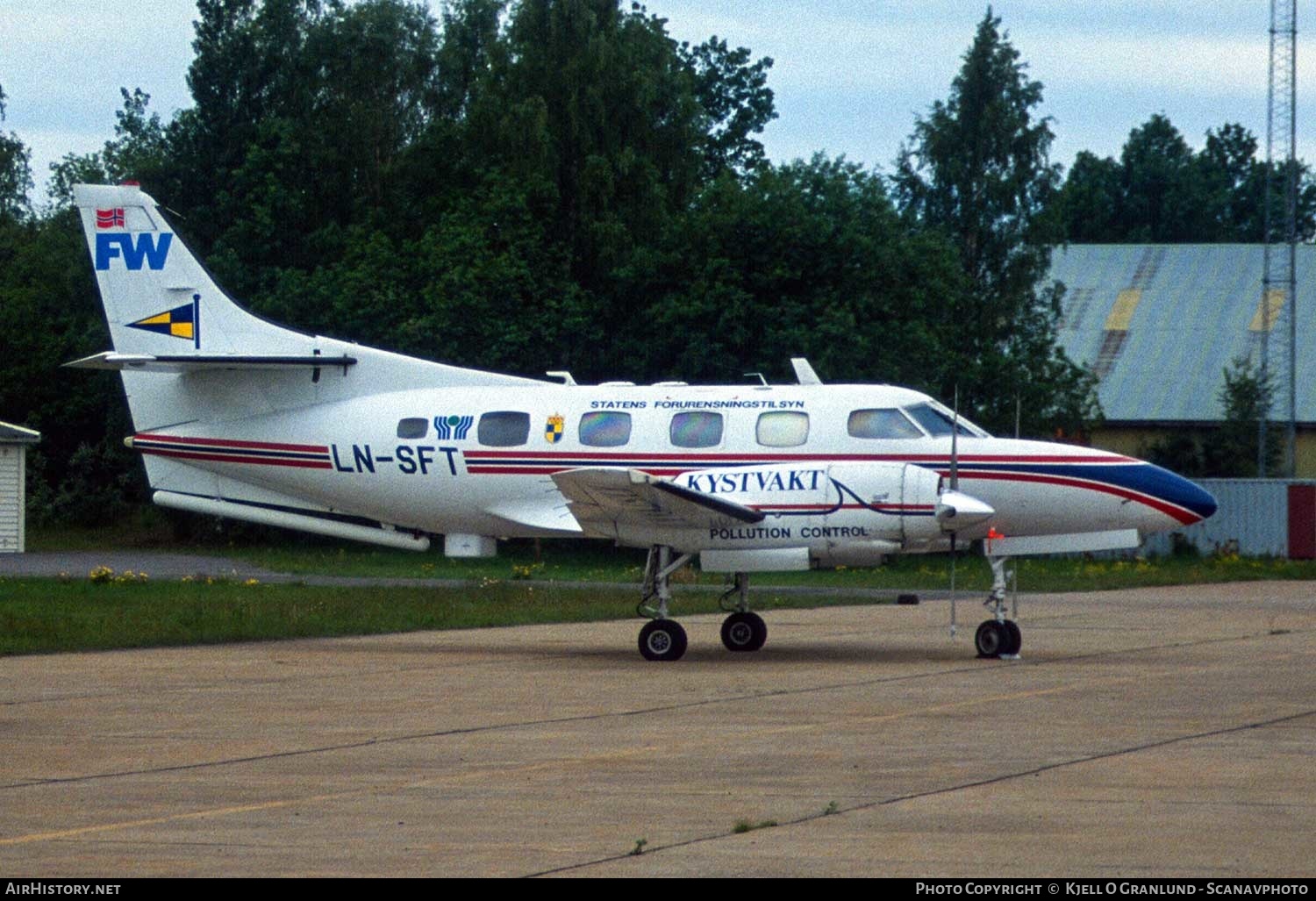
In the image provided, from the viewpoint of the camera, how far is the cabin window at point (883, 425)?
19.7 metres

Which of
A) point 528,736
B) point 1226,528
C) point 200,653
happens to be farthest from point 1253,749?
point 1226,528

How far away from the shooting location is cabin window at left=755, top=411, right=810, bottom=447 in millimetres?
19953

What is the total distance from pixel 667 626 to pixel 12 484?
3087 cm

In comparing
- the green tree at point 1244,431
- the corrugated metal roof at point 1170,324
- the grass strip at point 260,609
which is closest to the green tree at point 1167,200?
the corrugated metal roof at point 1170,324

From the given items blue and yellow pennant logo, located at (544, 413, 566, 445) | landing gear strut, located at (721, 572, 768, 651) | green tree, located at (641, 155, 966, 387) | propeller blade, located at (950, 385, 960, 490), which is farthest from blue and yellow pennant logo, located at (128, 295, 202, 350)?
green tree, located at (641, 155, 966, 387)

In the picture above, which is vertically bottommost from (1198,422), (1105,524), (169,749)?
(169,749)

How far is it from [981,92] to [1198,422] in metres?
13.0

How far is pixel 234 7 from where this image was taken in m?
58.0

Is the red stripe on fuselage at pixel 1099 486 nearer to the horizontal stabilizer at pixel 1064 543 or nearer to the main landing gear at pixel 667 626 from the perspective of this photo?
the horizontal stabilizer at pixel 1064 543

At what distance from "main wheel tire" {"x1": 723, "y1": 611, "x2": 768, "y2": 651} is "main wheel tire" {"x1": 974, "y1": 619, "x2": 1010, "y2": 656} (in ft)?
7.89

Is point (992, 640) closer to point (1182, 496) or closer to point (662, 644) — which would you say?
point (1182, 496)

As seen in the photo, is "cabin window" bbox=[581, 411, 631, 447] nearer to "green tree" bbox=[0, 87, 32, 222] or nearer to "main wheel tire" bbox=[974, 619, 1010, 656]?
"main wheel tire" bbox=[974, 619, 1010, 656]

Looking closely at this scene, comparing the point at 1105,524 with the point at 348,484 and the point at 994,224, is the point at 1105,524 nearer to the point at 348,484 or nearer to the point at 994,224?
the point at 348,484

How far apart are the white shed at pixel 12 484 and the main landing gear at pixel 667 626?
2966cm
